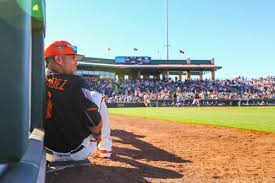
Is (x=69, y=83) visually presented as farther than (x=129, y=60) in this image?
No

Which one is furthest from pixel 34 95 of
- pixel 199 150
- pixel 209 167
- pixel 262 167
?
pixel 199 150

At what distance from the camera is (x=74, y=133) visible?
363 centimetres

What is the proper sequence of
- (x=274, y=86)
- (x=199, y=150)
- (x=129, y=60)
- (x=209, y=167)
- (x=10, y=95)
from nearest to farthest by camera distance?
(x=10, y=95) → (x=209, y=167) → (x=199, y=150) → (x=274, y=86) → (x=129, y=60)

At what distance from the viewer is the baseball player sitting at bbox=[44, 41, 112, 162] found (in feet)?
11.3

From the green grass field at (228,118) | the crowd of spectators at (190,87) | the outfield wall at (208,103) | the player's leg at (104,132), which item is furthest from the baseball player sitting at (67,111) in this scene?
the crowd of spectators at (190,87)

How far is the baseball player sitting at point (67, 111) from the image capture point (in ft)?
11.3

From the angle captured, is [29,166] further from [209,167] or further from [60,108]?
[209,167]

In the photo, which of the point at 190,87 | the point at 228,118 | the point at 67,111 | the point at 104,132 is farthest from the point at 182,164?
the point at 190,87

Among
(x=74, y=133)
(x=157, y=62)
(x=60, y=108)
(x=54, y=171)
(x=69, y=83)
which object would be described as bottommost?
(x=54, y=171)

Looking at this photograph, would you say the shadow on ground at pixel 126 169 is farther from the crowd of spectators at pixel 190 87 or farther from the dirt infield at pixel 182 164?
the crowd of spectators at pixel 190 87

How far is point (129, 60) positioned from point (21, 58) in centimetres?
7365

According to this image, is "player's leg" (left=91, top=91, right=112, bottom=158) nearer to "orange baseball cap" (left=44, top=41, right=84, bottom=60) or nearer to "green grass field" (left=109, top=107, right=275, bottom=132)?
"orange baseball cap" (left=44, top=41, right=84, bottom=60)

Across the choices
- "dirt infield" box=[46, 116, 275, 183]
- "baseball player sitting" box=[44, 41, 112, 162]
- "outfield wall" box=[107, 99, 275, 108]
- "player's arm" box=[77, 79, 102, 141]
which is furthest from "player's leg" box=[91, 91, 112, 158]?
"outfield wall" box=[107, 99, 275, 108]

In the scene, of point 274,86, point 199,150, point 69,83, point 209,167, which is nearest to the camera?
point 69,83
